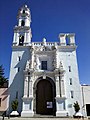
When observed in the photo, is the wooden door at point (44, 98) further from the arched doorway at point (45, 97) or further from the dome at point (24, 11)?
the dome at point (24, 11)

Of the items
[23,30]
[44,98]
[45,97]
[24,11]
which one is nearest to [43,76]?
[45,97]

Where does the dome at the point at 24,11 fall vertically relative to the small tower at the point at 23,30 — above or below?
above

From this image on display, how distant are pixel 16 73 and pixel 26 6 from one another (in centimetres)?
1454

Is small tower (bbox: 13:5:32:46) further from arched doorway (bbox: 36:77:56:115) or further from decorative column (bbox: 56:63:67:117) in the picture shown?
decorative column (bbox: 56:63:67:117)

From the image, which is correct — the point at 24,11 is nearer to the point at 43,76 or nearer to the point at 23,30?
the point at 23,30

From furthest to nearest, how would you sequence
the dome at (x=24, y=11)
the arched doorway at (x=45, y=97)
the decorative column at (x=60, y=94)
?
the dome at (x=24, y=11)
the arched doorway at (x=45, y=97)
the decorative column at (x=60, y=94)

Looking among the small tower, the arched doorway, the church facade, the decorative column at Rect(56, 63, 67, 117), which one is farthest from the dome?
the arched doorway

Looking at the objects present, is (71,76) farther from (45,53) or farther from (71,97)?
(45,53)

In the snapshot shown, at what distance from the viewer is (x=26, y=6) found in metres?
30.8

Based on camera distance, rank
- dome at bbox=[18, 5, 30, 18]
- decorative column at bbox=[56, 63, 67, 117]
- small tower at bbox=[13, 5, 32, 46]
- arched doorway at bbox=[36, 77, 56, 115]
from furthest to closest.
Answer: dome at bbox=[18, 5, 30, 18]
small tower at bbox=[13, 5, 32, 46]
arched doorway at bbox=[36, 77, 56, 115]
decorative column at bbox=[56, 63, 67, 117]

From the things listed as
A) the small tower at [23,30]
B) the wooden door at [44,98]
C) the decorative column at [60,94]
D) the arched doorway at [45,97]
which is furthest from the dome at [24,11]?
the wooden door at [44,98]

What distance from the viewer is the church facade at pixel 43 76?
22.5 m

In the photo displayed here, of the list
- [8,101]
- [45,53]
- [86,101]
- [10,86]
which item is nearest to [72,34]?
[45,53]

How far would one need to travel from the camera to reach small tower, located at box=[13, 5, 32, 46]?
27062mm
